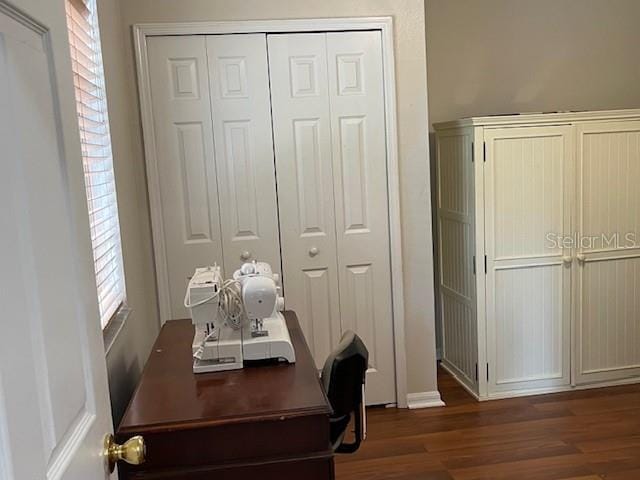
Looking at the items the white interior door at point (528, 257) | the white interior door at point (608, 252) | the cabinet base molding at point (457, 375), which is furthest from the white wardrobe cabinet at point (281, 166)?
the white interior door at point (608, 252)

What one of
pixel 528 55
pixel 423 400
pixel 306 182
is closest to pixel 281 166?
pixel 306 182

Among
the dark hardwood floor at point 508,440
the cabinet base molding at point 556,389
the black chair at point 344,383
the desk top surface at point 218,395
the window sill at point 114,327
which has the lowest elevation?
the dark hardwood floor at point 508,440

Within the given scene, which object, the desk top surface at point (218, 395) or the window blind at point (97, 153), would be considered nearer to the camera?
the desk top surface at point (218, 395)

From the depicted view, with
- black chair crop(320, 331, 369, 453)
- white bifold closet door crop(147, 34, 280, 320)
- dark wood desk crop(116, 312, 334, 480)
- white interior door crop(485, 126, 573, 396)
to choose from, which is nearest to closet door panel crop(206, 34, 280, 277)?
white bifold closet door crop(147, 34, 280, 320)

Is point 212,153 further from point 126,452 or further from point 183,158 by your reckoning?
point 126,452

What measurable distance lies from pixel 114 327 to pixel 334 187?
1.55 metres

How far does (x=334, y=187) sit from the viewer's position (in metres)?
3.19

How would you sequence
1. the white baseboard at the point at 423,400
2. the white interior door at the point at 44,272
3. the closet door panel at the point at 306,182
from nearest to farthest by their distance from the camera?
1. the white interior door at the point at 44,272
2. the closet door panel at the point at 306,182
3. the white baseboard at the point at 423,400

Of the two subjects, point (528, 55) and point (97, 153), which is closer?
point (97, 153)

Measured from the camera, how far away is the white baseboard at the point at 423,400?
338cm

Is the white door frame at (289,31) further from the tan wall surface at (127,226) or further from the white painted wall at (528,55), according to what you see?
the white painted wall at (528,55)

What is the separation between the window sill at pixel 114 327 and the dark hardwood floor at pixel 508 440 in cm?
121

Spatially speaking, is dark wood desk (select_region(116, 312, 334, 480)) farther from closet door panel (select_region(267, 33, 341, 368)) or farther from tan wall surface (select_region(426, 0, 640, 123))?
tan wall surface (select_region(426, 0, 640, 123))

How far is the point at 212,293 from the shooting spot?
180 cm
